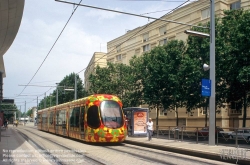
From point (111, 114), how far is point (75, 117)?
428cm

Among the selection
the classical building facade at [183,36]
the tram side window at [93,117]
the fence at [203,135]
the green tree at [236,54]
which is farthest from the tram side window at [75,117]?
the green tree at [236,54]

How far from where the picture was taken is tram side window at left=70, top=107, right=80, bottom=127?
2173 cm

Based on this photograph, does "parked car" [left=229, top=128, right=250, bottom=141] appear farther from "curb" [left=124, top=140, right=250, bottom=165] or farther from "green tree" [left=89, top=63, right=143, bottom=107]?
"green tree" [left=89, top=63, right=143, bottom=107]

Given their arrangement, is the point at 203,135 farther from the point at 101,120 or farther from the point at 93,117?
the point at 93,117

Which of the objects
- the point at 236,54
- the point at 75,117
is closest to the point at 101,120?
the point at 75,117

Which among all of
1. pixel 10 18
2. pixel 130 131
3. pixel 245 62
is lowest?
pixel 130 131

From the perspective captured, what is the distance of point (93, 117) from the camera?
19.1 meters

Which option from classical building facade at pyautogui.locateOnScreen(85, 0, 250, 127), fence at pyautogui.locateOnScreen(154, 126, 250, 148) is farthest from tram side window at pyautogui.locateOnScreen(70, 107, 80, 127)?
classical building facade at pyautogui.locateOnScreen(85, 0, 250, 127)

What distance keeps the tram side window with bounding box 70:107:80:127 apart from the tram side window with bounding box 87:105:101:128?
8.23 ft

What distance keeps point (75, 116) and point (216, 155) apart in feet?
39.3

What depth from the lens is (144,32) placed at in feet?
173

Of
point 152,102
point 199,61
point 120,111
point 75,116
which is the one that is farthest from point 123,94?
point 120,111

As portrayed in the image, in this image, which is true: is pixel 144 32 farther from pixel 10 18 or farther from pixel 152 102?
pixel 10 18

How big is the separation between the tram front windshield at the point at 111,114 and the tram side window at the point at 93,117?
1.19 feet
